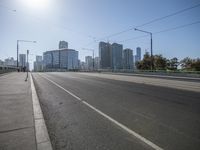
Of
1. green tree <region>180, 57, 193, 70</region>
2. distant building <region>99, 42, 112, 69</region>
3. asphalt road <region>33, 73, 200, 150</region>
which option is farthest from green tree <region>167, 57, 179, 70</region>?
asphalt road <region>33, 73, 200, 150</region>

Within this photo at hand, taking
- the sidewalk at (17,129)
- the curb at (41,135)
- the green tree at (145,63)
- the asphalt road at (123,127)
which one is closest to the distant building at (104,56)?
the green tree at (145,63)

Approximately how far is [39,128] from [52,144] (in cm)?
116

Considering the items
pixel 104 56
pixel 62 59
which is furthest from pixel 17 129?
pixel 62 59

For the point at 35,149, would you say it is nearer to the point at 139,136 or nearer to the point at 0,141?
the point at 0,141

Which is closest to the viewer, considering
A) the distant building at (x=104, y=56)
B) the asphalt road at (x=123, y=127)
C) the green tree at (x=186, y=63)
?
Answer: the asphalt road at (x=123, y=127)

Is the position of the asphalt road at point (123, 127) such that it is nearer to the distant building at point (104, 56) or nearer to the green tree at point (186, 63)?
the green tree at point (186, 63)

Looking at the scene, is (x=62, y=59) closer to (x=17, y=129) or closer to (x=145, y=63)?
(x=145, y=63)

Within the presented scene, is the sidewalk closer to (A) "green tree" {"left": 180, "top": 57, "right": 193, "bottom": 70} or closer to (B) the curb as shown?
(B) the curb

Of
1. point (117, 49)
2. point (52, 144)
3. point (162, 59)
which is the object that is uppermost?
point (117, 49)

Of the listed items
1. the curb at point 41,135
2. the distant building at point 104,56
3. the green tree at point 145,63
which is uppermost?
the distant building at point 104,56

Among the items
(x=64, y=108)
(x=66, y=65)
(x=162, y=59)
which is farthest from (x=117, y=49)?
(x=64, y=108)

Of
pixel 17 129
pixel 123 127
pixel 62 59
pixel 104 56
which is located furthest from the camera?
pixel 62 59

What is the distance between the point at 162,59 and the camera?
7631 centimetres

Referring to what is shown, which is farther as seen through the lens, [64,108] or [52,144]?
[64,108]
